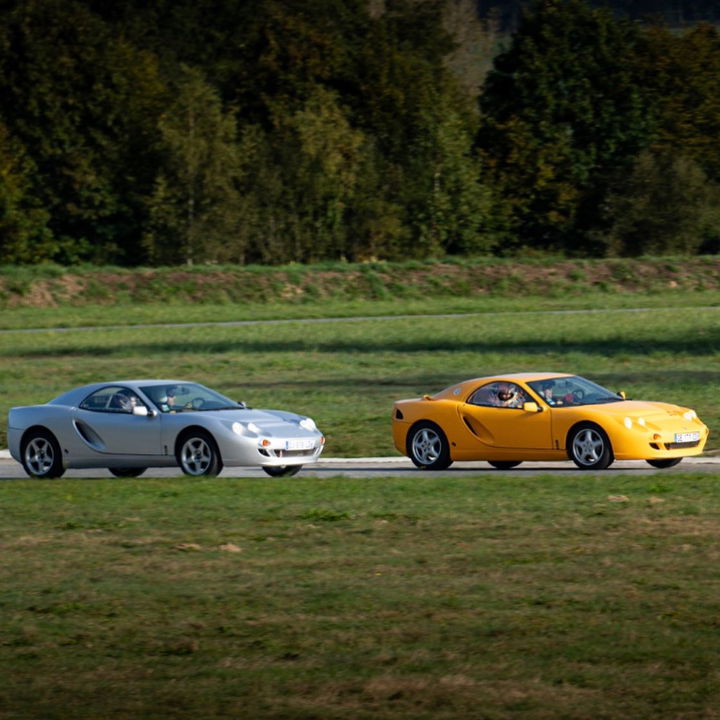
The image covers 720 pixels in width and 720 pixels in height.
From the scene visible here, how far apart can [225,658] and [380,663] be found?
87 centimetres

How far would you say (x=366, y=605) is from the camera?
33.1 feet

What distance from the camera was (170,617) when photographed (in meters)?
9.82

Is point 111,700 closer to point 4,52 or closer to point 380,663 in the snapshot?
point 380,663

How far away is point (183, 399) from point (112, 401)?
877 mm

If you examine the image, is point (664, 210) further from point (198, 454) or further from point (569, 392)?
point (198, 454)

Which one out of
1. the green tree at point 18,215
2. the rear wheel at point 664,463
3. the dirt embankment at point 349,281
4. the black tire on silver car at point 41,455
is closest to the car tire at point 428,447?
the rear wheel at point 664,463

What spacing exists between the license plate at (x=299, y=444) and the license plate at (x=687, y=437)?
4.45 meters

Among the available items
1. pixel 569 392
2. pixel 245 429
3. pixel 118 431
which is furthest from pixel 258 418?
pixel 569 392

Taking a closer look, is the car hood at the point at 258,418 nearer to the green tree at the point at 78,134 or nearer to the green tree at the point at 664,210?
the green tree at the point at 664,210

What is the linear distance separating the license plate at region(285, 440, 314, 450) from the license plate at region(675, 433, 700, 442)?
4.45m

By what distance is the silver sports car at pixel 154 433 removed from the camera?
1866cm

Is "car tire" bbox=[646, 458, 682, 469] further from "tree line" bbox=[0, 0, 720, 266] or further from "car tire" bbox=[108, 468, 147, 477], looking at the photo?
"tree line" bbox=[0, 0, 720, 266]

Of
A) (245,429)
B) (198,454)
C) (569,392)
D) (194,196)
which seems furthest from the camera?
(194,196)

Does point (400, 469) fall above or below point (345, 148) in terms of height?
below
